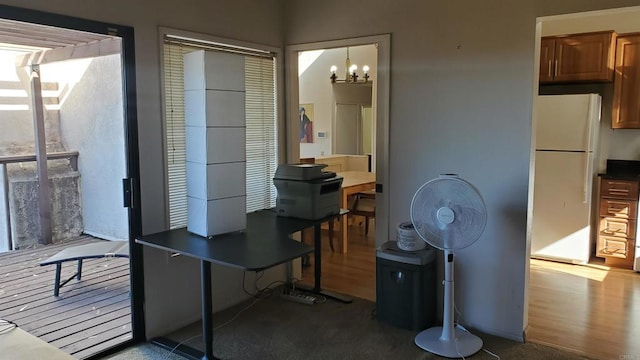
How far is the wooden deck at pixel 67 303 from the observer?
317 centimetres

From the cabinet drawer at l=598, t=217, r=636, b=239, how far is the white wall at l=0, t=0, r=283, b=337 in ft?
12.6

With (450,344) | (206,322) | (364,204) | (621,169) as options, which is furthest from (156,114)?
(621,169)

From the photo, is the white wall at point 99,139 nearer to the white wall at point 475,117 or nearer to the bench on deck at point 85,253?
the bench on deck at point 85,253

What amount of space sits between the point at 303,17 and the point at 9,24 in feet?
6.95

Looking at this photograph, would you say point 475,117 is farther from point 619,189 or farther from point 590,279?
point 619,189

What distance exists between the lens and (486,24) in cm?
316

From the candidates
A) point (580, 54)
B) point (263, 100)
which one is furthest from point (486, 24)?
point (580, 54)

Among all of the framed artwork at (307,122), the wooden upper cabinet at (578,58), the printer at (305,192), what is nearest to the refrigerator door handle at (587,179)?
the wooden upper cabinet at (578,58)

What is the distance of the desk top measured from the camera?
2.51m

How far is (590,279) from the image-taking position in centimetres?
452

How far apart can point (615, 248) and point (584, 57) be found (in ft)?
6.39

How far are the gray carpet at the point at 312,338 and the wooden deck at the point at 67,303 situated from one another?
0.31 m

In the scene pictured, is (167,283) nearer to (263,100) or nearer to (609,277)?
(263,100)

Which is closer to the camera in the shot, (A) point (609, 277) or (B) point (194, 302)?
(B) point (194, 302)
